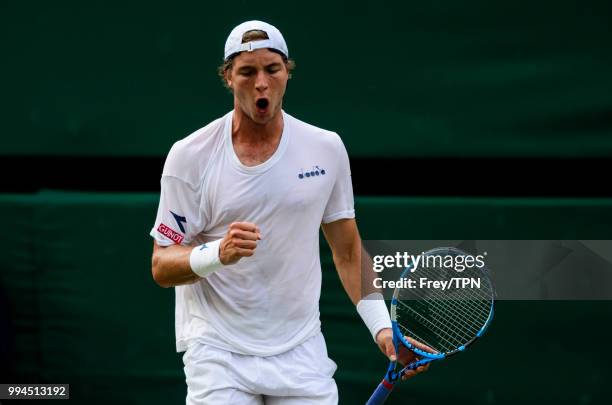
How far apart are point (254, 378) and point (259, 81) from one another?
2.97ft

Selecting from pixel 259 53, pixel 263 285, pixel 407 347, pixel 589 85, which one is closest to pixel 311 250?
pixel 263 285

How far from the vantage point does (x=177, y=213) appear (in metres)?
3.48

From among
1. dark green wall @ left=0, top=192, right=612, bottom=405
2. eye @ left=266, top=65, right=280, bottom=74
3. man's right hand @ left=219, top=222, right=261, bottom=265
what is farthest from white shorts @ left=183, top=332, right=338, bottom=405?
dark green wall @ left=0, top=192, right=612, bottom=405

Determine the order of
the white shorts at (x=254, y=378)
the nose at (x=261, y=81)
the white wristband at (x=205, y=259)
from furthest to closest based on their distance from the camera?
the white shorts at (x=254, y=378) → the nose at (x=261, y=81) → the white wristband at (x=205, y=259)

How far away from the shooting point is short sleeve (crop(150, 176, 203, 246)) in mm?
3471

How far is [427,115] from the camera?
5.16 m

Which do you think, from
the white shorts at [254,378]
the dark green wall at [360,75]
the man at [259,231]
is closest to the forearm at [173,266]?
the man at [259,231]

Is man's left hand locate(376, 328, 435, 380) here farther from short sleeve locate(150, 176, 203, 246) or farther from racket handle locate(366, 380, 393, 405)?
short sleeve locate(150, 176, 203, 246)

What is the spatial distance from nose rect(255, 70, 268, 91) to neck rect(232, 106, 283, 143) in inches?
6.0

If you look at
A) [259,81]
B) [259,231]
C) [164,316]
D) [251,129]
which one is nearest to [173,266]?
[259,231]

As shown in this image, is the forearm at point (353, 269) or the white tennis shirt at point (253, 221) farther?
the forearm at point (353, 269)

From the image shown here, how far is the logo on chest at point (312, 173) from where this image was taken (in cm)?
353

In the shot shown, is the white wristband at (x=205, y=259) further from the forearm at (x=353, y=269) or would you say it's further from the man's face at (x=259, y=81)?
the forearm at (x=353, y=269)

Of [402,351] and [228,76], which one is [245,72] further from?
[402,351]
